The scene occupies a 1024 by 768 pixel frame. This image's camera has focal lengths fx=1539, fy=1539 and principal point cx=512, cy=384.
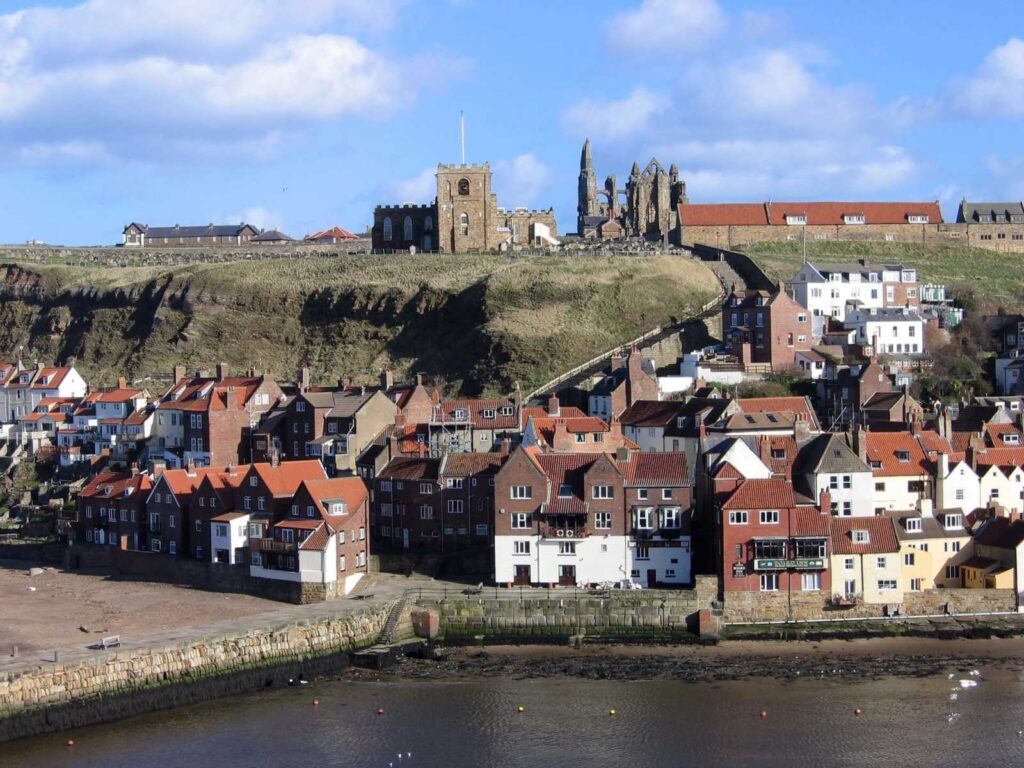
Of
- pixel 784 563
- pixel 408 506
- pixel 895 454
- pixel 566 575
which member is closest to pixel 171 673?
pixel 566 575

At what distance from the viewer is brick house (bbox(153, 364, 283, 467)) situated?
7250 cm

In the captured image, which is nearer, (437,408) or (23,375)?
(437,408)

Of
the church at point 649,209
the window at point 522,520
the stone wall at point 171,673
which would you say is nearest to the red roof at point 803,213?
the church at point 649,209

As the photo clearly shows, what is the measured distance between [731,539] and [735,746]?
1215 centimetres

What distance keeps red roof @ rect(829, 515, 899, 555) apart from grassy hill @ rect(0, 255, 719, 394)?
29.5 m

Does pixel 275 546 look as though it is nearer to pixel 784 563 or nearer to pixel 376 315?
pixel 784 563

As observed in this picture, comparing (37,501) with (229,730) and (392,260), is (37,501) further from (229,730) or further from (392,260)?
(229,730)

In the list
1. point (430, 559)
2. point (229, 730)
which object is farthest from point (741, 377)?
point (229, 730)

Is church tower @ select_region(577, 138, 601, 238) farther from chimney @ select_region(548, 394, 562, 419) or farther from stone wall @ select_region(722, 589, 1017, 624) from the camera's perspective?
stone wall @ select_region(722, 589, 1017, 624)

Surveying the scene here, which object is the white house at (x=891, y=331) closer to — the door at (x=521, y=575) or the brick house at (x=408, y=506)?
the brick house at (x=408, y=506)

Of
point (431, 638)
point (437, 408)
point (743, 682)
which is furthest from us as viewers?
point (437, 408)

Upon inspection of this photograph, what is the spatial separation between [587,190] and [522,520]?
93.8m

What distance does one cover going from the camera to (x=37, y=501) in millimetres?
77625

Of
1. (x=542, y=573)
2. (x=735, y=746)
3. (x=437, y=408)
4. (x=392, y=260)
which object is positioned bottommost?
(x=735, y=746)
